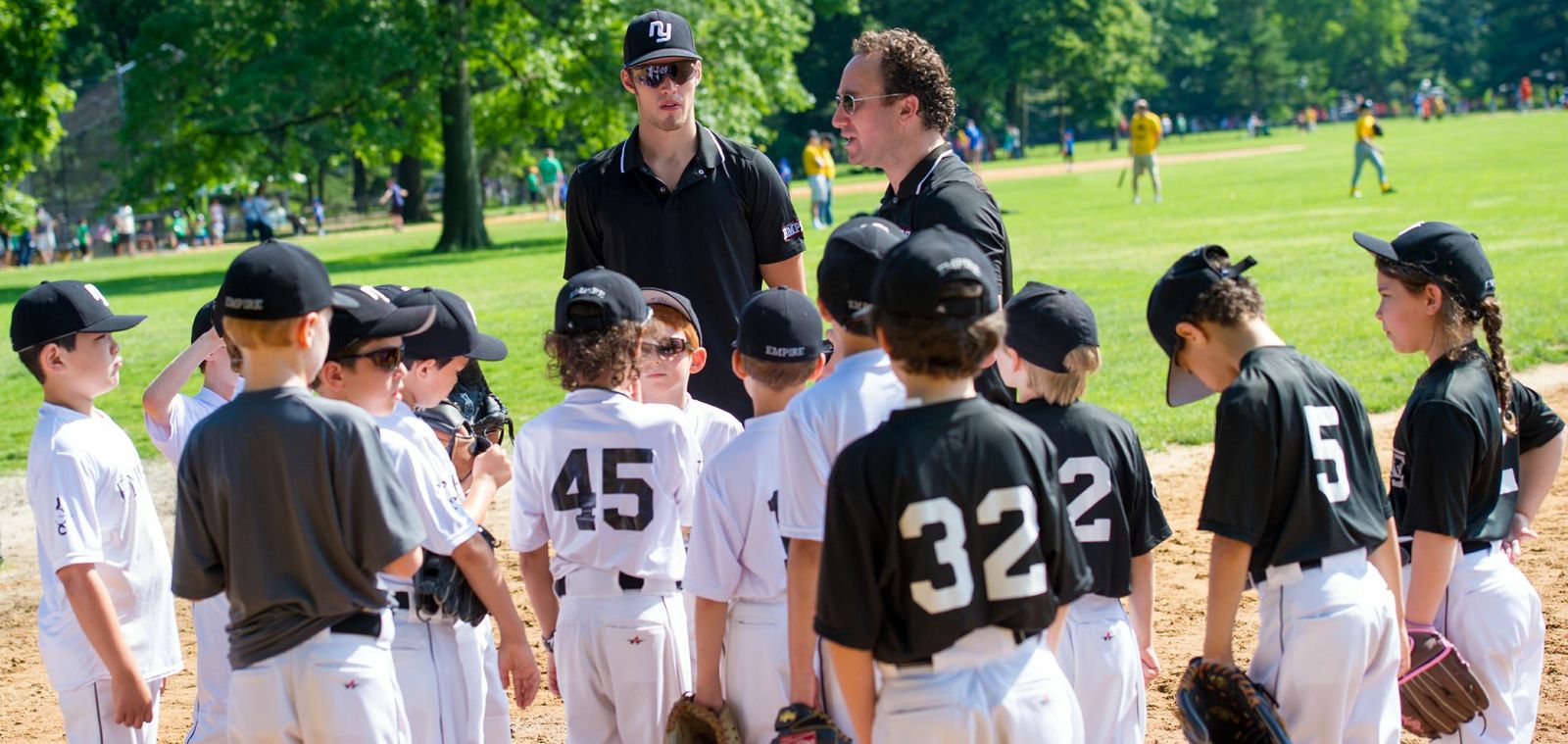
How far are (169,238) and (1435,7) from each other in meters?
102

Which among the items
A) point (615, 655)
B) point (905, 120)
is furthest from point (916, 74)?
point (615, 655)

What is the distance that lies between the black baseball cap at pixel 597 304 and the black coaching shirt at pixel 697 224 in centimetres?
125

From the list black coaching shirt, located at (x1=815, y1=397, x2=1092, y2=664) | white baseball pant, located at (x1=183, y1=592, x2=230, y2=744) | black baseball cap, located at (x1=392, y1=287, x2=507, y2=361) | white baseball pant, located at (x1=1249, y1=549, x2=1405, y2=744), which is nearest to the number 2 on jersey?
black coaching shirt, located at (x1=815, y1=397, x2=1092, y2=664)

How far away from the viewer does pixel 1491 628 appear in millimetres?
4168

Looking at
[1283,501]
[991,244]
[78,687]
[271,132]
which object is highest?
[271,132]

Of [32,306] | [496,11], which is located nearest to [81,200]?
[496,11]

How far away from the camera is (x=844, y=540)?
2.99 metres

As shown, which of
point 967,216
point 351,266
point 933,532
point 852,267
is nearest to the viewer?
point 933,532

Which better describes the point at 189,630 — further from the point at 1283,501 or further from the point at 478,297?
the point at 478,297

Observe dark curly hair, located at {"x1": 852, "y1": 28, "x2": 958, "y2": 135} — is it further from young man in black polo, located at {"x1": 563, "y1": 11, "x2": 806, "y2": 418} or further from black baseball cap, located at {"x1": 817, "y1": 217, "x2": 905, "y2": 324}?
black baseball cap, located at {"x1": 817, "y1": 217, "x2": 905, "y2": 324}

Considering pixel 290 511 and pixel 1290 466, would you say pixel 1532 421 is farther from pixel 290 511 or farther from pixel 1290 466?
pixel 290 511

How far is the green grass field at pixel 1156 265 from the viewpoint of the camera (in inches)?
501

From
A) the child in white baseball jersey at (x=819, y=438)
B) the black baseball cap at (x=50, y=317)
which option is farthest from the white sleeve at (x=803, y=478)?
the black baseball cap at (x=50, y=317)

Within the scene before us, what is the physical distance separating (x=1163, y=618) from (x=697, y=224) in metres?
3.13
